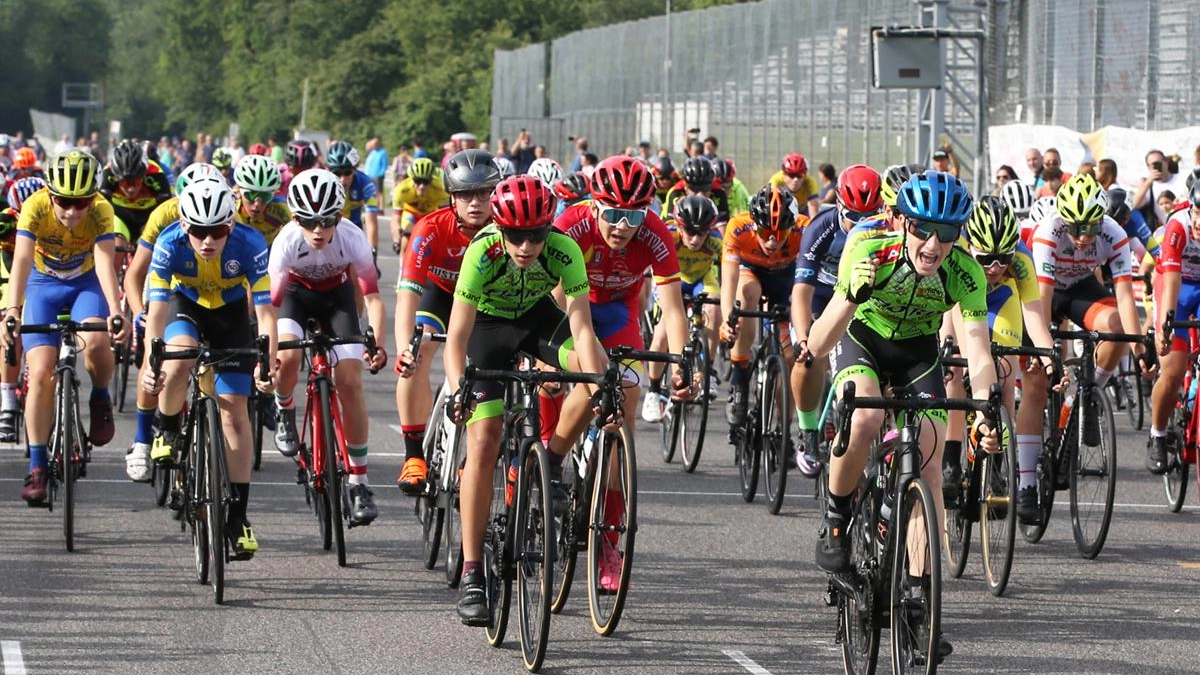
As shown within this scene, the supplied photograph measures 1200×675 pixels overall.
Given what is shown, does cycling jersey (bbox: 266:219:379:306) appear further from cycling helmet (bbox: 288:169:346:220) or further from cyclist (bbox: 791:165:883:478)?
cyclist (bbox: 791:165:883:478)

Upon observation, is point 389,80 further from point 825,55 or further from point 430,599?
point 430,599

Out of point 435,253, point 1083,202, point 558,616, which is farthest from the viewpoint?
point 1083,202

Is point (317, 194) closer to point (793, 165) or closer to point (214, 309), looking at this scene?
point (214, 309)

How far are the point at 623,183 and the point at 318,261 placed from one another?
1976 millimetres

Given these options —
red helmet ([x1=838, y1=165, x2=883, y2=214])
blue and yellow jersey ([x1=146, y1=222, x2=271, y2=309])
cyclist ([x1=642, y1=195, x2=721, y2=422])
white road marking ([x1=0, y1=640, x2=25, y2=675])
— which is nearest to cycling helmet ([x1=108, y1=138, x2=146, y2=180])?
cyclist ([x1=642, y1=195, x2=721, y2=422])

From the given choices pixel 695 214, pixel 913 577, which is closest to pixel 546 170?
pixel 695 214

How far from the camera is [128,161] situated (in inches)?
628

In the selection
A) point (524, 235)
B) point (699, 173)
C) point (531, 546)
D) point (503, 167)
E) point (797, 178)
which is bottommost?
point (531, 546)

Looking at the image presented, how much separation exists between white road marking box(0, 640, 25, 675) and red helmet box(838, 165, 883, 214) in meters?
5.39

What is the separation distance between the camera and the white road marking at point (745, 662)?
7777mm

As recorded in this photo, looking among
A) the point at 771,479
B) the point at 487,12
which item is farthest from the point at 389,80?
the point at 771,479

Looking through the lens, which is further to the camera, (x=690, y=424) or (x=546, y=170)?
(x=546, y=170)

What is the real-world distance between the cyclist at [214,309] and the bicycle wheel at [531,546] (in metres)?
1.92

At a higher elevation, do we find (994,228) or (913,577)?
(994,228)
